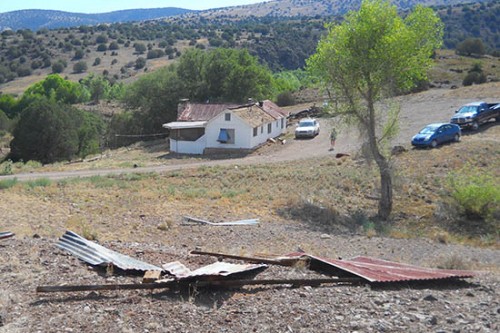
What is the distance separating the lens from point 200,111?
154 feet

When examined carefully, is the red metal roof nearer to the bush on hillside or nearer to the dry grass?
the bush on hillside

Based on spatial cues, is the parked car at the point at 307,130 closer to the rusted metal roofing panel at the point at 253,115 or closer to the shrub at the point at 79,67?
the rusted metal roofing panel at the point at 253,115

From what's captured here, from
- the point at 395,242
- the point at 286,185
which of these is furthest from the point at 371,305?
the point at 286,185

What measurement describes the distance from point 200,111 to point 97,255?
36232mm

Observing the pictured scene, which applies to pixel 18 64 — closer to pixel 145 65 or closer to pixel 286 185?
pixel 145 65

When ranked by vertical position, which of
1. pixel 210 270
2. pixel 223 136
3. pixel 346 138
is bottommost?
pixel 346 138

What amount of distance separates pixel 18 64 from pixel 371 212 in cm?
11100

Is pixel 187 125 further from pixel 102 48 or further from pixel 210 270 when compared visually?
pixel 102 48

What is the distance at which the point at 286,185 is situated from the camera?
2791cm

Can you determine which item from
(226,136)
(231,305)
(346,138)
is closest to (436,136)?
(346,138)

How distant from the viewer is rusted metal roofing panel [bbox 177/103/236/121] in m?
46.0

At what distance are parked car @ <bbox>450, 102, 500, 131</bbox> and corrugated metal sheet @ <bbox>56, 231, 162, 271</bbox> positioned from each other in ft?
105

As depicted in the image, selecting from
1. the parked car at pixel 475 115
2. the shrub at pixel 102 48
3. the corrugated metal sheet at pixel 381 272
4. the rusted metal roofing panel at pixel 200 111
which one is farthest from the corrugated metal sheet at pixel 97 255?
the shrub at pixel 102 48

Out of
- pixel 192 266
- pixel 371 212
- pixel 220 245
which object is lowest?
pixel 371 212
